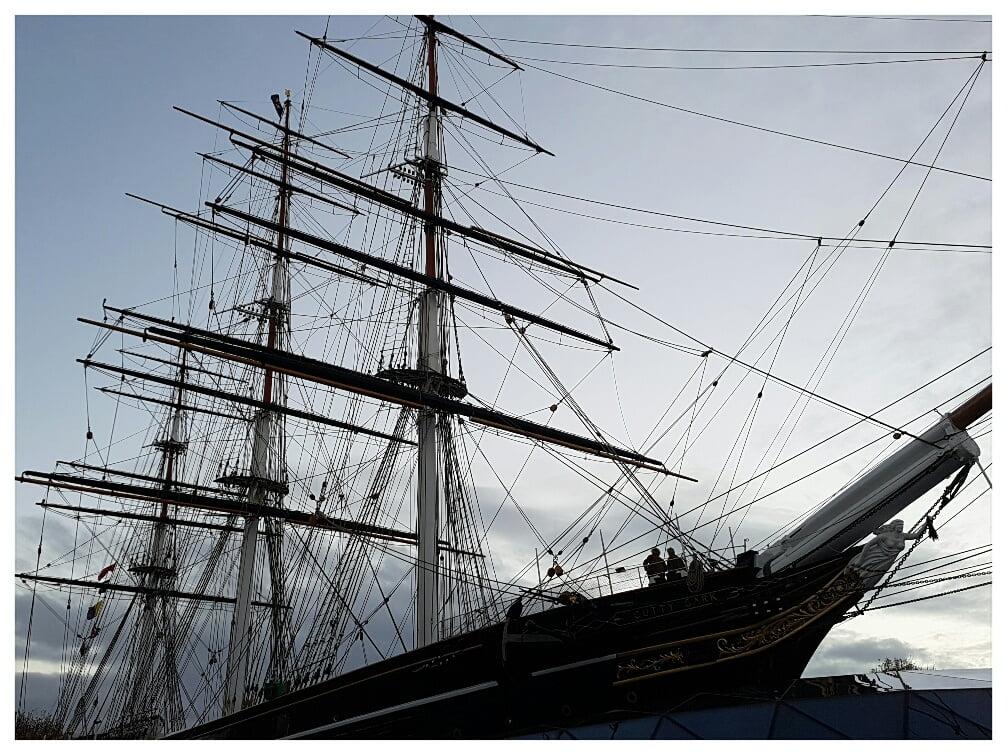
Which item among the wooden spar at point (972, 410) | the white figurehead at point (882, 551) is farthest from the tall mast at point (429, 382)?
the wooden spar at point (972, 410)

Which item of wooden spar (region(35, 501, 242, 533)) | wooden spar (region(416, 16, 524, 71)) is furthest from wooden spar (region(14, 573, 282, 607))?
wooden spar (region(416, 16, 524, 71))

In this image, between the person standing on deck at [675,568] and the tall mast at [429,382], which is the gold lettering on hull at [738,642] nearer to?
the person standing on deck at [675,568]

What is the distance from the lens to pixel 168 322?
1988 centimetres

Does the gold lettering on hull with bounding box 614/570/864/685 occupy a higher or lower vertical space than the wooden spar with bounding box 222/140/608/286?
lower

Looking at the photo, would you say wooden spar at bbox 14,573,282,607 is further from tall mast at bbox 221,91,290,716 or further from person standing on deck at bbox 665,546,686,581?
person standing on deck at bbox 665,546,686,581

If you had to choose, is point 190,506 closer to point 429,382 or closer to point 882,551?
point 429,382

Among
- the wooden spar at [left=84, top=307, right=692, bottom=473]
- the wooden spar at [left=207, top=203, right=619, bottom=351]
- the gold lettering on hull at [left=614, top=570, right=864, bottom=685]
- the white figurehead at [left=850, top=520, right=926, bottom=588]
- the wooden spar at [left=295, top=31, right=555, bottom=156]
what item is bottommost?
the gold lettering on hull at [left=614, top=570, right=864, bottom=685]

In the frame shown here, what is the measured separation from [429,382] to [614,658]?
9624 mm

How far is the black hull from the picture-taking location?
506 inches

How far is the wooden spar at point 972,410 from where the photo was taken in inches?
479

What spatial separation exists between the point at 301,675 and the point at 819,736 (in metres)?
14.2

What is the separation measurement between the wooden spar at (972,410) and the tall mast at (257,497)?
18050 millimetres

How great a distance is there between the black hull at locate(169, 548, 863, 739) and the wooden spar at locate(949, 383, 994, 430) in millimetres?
2363

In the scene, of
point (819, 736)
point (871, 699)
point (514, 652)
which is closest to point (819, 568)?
point (871, 699)
